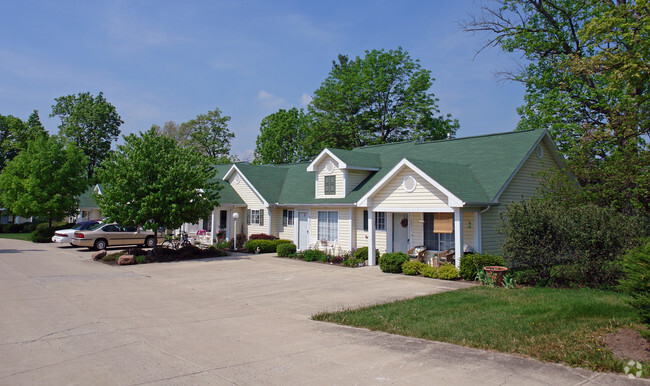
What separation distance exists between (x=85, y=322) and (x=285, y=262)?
12.1 metres

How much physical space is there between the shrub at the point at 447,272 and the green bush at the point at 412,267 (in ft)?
2.75

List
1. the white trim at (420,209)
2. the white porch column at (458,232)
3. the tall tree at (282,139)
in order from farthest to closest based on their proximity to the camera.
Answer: the tall tree at (282,139) → the white trim at (420,209) → the white porch column at (458,232)

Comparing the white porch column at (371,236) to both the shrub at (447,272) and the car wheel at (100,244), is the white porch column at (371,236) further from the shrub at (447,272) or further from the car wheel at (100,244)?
the car wheel at (100,244)

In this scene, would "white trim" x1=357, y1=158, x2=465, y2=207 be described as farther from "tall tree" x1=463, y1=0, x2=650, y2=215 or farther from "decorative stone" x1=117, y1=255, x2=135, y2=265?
"decorative stone" x1=117, y1=255, x2=135, y2=265

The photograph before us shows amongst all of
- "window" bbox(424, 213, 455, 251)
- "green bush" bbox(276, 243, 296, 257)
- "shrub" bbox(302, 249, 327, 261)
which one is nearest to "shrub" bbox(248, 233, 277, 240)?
"green bush" bbox(276, 243, 296, 257)

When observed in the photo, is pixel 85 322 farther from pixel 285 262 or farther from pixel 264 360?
pixel 285 262

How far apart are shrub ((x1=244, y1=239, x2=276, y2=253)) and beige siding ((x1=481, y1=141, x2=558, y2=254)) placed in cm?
1255

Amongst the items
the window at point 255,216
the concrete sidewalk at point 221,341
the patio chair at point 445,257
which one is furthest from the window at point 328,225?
the concrete sidewalk at point 221,341

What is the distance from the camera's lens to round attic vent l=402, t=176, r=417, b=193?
17.4 meters

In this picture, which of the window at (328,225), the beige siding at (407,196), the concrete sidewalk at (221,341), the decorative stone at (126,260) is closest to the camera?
the concrete sidewalk at (221,341)

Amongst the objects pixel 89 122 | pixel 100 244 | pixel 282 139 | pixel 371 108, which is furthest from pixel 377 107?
pixel 89 122

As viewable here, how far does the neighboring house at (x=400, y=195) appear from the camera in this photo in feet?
55.0

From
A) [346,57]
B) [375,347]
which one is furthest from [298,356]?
[346,57]

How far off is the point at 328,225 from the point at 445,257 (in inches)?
315
